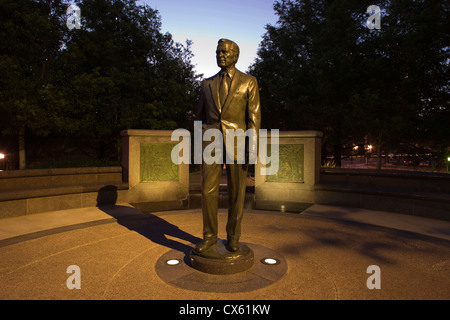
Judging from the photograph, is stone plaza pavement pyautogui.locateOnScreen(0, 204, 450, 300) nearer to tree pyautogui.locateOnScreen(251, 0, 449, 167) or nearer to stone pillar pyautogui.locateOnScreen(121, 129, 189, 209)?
stone pillar pyautogui.locateOnScreen(121, 129, 189, 209)

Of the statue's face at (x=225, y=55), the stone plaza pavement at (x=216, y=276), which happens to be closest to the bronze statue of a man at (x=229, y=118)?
the statue's face at (x=225, y=55)

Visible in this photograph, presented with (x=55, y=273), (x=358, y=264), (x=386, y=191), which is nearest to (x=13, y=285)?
(x=55, y=273)

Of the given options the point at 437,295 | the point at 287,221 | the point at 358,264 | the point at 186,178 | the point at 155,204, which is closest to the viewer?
the point at 437,295

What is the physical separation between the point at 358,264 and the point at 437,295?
0.89 metres

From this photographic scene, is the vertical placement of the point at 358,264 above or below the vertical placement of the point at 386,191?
below

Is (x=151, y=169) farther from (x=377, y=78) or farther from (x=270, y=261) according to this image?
(x=377, y=78)

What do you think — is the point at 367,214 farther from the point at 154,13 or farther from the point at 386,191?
the point at 154,13

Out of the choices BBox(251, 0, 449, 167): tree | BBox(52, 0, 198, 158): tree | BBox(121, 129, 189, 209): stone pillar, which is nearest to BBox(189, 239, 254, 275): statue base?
BBox(121, 129, 189, 209): stone pillar

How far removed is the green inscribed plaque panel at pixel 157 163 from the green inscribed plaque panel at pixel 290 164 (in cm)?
282

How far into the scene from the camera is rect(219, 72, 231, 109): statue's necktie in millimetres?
3604

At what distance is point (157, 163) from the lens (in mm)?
8141

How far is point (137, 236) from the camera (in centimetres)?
→ 483

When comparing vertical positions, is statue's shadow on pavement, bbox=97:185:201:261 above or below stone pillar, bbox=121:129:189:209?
below

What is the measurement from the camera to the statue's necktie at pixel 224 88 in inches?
142
